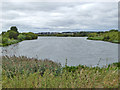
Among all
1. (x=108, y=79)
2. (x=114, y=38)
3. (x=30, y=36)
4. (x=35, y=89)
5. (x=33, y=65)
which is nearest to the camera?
(x=35, y=89)

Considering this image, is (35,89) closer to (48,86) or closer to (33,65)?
(48,86)

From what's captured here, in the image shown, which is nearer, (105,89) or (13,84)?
(105,89)

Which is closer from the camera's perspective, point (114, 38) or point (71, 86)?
point (71, 86)

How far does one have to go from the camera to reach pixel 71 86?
13.4 feet

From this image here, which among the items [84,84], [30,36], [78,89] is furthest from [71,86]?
[30,36]

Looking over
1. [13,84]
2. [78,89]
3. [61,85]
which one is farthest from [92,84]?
[13,84]

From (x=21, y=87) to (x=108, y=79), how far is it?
9.28 feet

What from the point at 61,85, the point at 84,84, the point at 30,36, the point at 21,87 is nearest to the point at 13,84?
the point at 21,87

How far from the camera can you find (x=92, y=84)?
4234 millimetres

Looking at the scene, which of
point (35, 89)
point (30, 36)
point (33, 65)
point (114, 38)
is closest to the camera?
point (35, 89)

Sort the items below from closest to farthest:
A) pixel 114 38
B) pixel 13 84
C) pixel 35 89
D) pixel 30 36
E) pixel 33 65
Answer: pixel 35 89, pixel 13 84, pixel 33 65, pixel 114 38, pixel 30 36

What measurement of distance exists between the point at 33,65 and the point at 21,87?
2835 millimetres

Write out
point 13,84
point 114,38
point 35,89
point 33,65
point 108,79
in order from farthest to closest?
1. point 114,38
2. point 33,65
3. point 108,79
4. point 13,84
5. point 35,89

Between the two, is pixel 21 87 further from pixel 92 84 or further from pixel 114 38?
pixel 114 38
